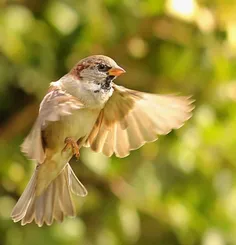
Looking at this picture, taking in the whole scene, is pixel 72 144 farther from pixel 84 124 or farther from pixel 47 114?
pixel 47 114

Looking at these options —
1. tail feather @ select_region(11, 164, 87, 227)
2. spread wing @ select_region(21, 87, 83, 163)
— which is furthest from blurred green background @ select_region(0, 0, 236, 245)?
spread wing @ select_region(21, 87, 83, 163)

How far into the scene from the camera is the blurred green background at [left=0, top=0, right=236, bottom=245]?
3092 mm

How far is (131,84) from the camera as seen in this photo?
10.8ft

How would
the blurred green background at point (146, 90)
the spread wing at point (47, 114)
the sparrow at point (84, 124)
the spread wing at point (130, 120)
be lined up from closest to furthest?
the spread wing at point (47, 114) < the sparrow at point (84, 124) < the spread wing at point (130, 120) < the blurred green background at point (146, 90)

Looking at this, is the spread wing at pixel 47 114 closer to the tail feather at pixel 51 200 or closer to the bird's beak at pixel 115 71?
the bird's beak at pixel 115 71

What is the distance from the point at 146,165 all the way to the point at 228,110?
1.38 ft

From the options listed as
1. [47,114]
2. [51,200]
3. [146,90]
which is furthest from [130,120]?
[146,90]

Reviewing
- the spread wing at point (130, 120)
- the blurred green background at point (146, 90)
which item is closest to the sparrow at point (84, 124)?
the spread wing at point (130, 120)

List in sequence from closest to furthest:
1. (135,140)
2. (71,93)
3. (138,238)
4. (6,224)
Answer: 1. (71,93)
2. (135,140)
3. (6,224)
4. (138,238)

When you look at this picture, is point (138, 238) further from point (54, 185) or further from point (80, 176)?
point (54, 185)

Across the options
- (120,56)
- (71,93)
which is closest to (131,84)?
(120,56)

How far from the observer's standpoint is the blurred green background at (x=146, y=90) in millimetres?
3092

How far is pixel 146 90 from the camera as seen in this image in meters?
3.28

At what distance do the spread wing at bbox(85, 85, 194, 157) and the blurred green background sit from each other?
3.34 feet
